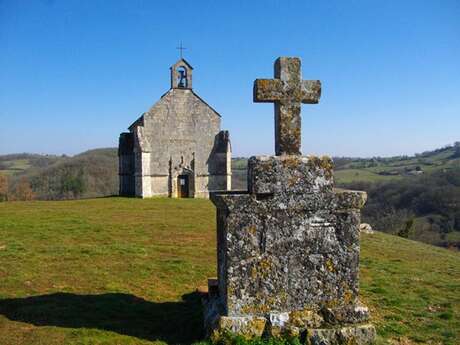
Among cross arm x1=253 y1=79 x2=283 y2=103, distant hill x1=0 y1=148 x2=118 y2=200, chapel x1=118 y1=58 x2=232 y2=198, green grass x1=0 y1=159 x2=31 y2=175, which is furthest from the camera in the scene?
green grass x1=0 y1=159 x2=31 y2=175

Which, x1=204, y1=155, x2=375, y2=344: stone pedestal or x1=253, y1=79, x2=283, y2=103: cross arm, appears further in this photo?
x1=253, y1=79, x2=283, y2=103: cross arm

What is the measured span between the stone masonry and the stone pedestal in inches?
0.5

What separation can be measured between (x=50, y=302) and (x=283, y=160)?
4.98 metres

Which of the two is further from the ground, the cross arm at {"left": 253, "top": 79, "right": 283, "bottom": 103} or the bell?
the bell

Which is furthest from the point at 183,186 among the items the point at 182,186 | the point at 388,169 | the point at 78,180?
the point at 388,169

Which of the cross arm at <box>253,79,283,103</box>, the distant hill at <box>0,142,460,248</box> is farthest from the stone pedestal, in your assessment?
the distant hill at <box>0,142,460,248</box>

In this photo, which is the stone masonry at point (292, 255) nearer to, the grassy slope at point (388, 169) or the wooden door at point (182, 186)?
the wooden door at point (182, 186)

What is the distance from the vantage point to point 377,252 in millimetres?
15773

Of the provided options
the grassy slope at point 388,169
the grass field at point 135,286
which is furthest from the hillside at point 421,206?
the grass field at point 135,286

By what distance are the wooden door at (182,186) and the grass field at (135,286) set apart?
16460 millimetres

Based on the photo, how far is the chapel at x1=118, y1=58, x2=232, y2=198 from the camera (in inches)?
1294

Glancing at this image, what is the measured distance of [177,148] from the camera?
33.8 meters

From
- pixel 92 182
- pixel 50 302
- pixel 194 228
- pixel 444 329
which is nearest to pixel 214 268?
pixel 50 302

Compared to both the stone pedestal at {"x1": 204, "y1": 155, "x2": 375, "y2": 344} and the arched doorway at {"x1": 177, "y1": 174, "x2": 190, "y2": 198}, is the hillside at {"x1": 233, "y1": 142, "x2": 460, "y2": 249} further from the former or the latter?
the stone pedestal at {"x1": 204, "y1": 155, "x2": 375, "y2": 344}
